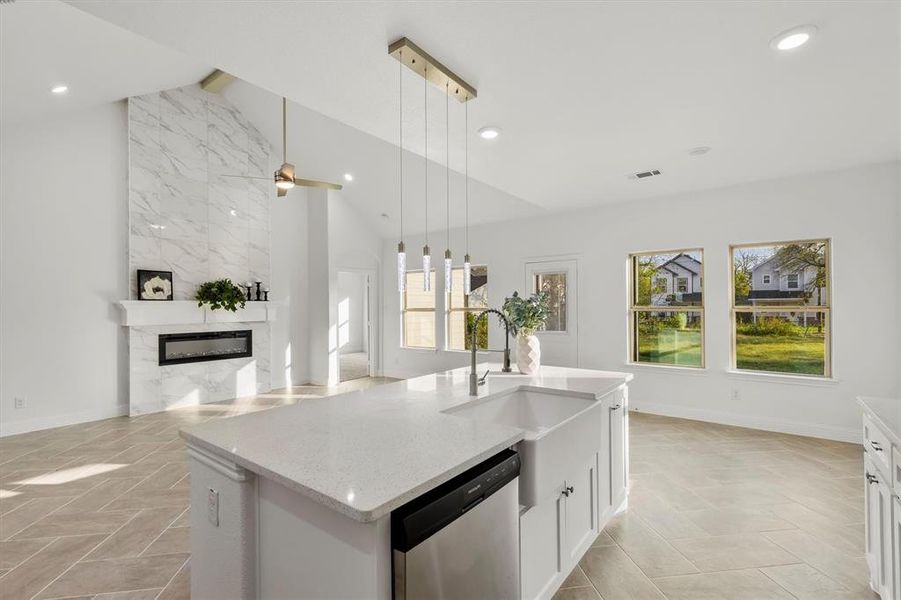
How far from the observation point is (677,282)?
16.8ft

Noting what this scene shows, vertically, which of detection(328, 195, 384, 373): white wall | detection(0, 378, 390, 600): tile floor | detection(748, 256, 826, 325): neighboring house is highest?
detection(328, 195, 384, 373): white wall

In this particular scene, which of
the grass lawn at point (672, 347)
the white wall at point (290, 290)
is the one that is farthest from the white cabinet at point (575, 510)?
the white wall at point (290, 290)

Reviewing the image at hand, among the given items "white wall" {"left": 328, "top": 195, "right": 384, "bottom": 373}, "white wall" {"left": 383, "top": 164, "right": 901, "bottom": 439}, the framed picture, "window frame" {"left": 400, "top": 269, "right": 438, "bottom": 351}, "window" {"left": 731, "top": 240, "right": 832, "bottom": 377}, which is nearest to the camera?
"white wall" {"left": 383, "top": 164, "right": 901, "bottom": 439}

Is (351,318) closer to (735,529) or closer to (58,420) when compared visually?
(58,420)

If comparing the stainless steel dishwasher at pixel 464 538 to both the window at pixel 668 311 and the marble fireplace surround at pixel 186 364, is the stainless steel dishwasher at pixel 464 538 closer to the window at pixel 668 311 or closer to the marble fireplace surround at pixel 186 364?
the window at pixel 668 311

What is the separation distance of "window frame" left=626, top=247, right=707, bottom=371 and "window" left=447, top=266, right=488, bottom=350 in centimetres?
218

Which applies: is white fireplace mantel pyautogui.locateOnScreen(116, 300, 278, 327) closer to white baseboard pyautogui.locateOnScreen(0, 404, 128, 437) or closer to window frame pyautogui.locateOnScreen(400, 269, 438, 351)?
white baseboard pyautogui.locateOnScreen(0, 404, 128, 437)

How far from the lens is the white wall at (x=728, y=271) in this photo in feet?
13.0

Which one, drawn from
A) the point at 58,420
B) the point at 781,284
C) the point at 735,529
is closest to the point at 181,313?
the point at 58,420

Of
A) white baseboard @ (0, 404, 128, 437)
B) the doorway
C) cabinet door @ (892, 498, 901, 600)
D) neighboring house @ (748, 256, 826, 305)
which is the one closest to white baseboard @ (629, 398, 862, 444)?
neighboring house @ (748, 256, 826, 305)

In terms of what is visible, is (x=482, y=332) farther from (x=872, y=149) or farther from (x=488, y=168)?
(x=872, y=149)

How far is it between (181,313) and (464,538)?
5.61m

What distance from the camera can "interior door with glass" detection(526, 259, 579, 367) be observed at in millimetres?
5785

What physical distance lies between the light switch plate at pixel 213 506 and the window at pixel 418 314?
19.3 feet
